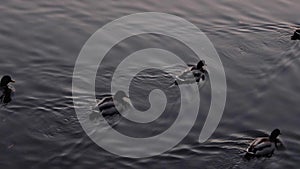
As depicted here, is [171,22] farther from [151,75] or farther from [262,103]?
[262,103]

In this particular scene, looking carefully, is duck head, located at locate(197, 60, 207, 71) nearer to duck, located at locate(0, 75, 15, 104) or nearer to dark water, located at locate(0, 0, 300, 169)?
dark water, located at locate(0, 0, 300, 169)

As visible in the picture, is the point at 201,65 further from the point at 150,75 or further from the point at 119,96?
the point at 119,96

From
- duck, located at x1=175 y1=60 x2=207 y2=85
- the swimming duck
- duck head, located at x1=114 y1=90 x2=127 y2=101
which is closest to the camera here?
duck head, located at x1=114 y1=90 x2=127 y2=101

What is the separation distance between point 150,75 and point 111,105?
2.63 meters

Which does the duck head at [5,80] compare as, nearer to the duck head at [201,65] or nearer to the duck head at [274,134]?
the duck head at [201,65]

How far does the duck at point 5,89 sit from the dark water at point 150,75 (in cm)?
22

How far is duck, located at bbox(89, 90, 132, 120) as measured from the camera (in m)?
13.2

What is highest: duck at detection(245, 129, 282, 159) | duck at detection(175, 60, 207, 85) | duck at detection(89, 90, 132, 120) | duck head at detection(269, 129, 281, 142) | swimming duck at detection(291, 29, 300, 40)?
swimming duck at detection(291, 29, 300, 40)

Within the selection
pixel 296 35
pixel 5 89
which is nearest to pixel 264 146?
pixel 5 89

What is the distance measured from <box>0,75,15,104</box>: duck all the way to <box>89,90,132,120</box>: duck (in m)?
2.47

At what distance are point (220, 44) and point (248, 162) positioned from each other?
7.02 metres

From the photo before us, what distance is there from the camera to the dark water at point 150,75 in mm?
12172

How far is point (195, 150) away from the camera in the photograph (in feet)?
41.5

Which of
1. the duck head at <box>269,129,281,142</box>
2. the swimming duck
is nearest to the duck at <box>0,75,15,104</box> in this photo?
the duck head at <box>269,129,281,142</box>
